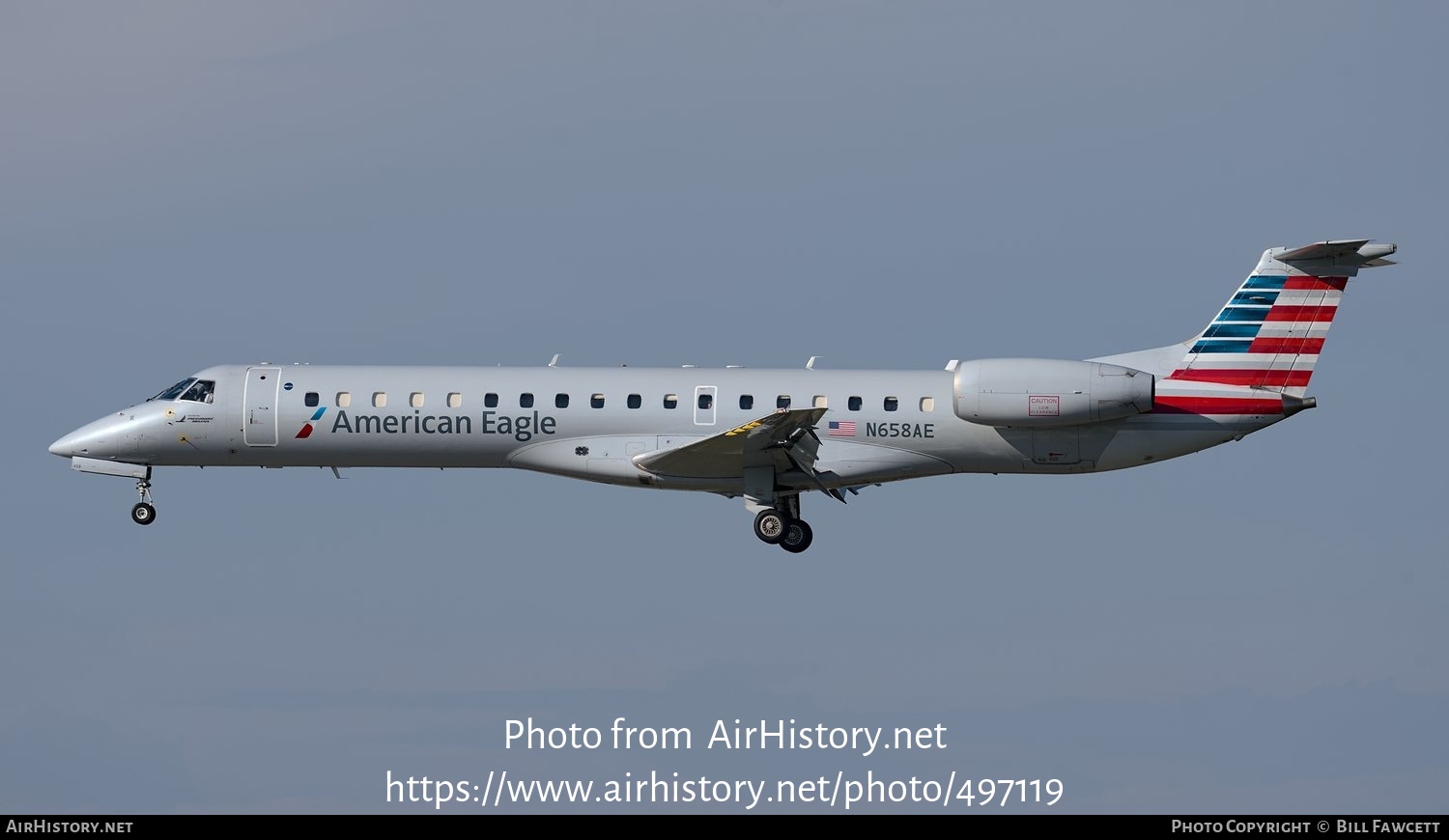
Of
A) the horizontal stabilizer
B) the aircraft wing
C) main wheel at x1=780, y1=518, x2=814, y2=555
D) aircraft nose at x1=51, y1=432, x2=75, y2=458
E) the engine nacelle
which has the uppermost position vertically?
the horizontal stabilizer

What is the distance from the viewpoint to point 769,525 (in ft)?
107

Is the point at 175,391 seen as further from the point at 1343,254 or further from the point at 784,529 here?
the point at 1343,254

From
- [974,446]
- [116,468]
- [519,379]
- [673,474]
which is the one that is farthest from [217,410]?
[974,446]

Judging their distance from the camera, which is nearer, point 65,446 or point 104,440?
point 104,440

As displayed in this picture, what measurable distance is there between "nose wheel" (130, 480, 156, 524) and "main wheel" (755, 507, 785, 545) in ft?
36.9

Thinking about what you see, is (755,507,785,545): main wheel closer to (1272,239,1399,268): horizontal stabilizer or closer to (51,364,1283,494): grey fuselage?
(51,364,1283,494): grey fuselage

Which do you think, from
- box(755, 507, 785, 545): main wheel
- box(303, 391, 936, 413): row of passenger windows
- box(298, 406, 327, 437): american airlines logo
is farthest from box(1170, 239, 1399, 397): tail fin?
box(298, 406, 327, 437): american airlines logo

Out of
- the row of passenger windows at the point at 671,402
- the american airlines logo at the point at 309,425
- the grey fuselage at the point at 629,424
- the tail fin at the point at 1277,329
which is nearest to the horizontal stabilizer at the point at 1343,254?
the tail fin at the point at 1277,329

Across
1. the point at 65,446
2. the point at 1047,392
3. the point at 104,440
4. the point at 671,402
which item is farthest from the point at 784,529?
the point at 65,446

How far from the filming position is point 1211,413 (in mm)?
32500

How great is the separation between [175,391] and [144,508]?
2242 millimetres

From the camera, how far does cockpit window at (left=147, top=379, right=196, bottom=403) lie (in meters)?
34.0

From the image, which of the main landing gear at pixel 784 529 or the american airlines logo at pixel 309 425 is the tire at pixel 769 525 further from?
the american airlines logo at pixel 309 425

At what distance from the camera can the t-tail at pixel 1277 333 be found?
3247cm
